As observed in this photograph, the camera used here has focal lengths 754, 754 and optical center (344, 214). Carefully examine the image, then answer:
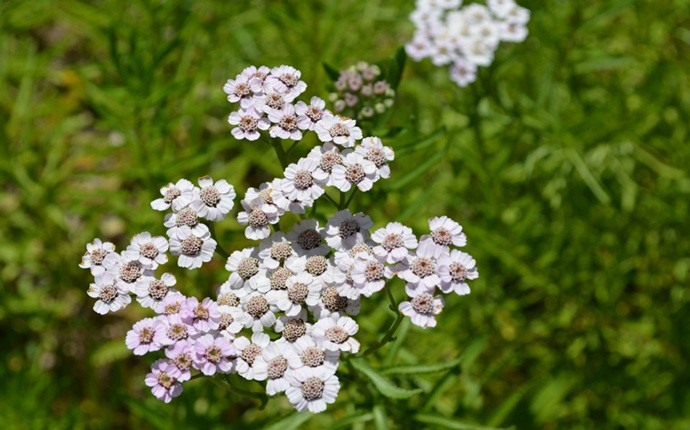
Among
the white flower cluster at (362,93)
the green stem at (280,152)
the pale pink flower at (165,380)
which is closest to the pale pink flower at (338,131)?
the green stem at (280,152)

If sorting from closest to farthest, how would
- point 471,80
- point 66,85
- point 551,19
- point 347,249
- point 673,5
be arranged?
point 347,249 → point 471,80 → point 551,19 → point 673,5 → point 66,85

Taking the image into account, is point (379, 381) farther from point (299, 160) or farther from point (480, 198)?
point (480, 198)

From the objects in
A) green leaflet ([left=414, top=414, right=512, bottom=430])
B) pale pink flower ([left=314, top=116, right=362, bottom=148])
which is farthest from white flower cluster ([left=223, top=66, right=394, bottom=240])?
green leaflet ([left=414, top=414, right=512, bottom=430])

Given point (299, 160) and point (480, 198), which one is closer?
point (299, 160)

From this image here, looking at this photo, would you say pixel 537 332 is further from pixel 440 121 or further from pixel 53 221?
pixel 53 221

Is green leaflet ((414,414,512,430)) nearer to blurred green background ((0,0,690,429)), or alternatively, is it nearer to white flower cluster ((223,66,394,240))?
blurred green background ((0,0,690,429))

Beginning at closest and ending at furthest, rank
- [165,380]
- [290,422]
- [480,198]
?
[165,380]
[290,422]
[480,198]

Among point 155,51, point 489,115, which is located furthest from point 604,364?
point 155,51

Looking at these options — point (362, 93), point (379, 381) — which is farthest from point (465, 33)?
point (379, 381)
